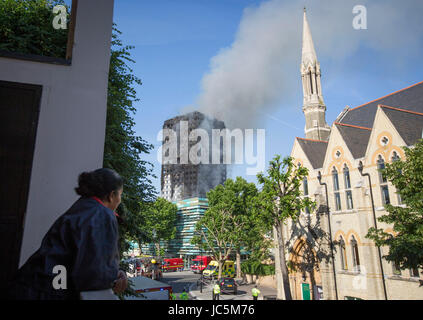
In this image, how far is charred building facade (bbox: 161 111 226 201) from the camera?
81.2m

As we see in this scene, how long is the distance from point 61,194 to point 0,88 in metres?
2.06

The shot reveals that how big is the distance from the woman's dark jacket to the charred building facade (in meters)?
77.7

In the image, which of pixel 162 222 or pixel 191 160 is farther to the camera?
pixel 191 160

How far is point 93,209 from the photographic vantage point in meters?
1.70

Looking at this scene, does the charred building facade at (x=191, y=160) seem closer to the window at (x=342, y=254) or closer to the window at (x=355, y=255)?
the window at (x=342, y=254)

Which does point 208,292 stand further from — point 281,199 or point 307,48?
point 307,48

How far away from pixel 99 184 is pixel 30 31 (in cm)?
880

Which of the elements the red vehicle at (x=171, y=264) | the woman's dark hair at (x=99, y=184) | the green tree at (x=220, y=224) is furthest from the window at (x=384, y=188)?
the red vehicle at (x=171, y=264)

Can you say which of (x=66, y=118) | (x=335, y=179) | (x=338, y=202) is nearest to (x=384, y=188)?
(x=338, y=202)

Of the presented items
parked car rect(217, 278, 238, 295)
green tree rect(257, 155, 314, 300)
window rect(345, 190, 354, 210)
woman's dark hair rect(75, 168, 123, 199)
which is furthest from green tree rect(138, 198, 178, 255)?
woman's dark hair rect(75, 168, 123, 199)

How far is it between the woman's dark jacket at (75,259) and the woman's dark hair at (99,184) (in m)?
0.31

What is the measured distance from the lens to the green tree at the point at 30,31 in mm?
7953

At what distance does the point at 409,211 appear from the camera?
43.8 feet
